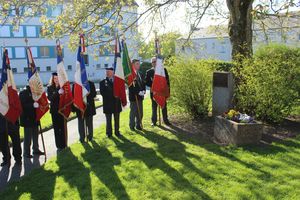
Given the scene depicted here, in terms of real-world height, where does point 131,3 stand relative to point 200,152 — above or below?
above

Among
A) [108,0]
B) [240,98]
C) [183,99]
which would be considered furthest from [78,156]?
[108,0]

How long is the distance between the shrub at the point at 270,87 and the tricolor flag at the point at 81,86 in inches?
164

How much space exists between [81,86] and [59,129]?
122 centimetres

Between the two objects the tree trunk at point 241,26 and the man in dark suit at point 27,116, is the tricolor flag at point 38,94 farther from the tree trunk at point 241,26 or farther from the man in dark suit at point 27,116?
the tree trunk at point 241,26

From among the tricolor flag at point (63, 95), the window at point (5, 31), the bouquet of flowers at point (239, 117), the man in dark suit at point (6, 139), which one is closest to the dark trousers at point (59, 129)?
the tricolor flag at point (63, 95)

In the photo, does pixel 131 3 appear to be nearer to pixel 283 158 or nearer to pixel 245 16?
pixel 245 16

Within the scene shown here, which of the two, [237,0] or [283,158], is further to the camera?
[237,0]

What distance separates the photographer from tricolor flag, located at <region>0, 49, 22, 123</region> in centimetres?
770

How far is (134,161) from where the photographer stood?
289 inches

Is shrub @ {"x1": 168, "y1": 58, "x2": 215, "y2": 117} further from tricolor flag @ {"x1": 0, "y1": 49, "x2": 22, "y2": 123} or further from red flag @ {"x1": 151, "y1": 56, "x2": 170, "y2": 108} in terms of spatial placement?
tricolor flag @ {"x1": 0, "y1": 49, "x2": 22, "y2": 123}

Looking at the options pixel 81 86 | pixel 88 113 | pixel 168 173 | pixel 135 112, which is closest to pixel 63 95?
pixel 81 86

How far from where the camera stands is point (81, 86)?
346 inches

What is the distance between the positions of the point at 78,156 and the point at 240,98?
4.67 metres

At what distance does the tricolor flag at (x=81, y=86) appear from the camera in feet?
28.4
